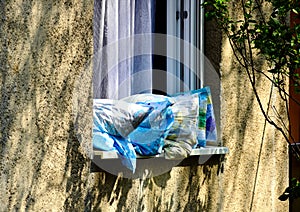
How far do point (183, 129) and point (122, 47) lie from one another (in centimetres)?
82

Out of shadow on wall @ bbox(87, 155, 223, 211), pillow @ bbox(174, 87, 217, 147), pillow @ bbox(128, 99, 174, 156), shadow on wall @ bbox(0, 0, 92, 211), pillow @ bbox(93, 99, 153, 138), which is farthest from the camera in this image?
pillow @ bbox(174, 87, 217, 147)

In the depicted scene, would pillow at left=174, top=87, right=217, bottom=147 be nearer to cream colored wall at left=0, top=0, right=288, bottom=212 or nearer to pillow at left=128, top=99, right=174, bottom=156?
cream colored wall at left=0, top=0, right=288, bottom=212

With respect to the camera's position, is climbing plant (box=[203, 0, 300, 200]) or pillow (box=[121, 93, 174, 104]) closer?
climbing plant (box=[203, 0, 300, 200])

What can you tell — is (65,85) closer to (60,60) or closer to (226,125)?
(60,60)

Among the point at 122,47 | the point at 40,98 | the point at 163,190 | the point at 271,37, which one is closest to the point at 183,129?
the point at 163,190

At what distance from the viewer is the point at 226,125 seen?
20.9 feet

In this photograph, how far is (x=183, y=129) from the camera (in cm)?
557

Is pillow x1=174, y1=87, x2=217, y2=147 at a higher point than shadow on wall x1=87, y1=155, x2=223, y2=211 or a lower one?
higher

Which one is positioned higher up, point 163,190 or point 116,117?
point 116,117

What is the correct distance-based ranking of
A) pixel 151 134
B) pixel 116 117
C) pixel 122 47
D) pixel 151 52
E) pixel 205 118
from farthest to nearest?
1. pixel 205 118
2. pixel 151 52
3. pixel 122 47
4. pixel 151 134
5. pixel 116 117

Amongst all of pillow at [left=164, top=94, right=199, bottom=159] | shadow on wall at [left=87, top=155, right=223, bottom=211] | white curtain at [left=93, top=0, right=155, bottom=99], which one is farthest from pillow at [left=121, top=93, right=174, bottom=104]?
shadow on wall at [left=87, top=155, right=223, bottom=211]

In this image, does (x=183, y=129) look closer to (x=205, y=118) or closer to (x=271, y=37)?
(x=205, y=118)

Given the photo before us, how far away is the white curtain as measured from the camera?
520 centimetres

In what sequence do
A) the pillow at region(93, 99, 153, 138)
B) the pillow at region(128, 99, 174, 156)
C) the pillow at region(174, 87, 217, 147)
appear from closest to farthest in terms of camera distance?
the pillow at region(93, 99, 153, 138), the pillow at region(128, 99, 174, 156), the pillow at region(174, 87, 217, 147)
